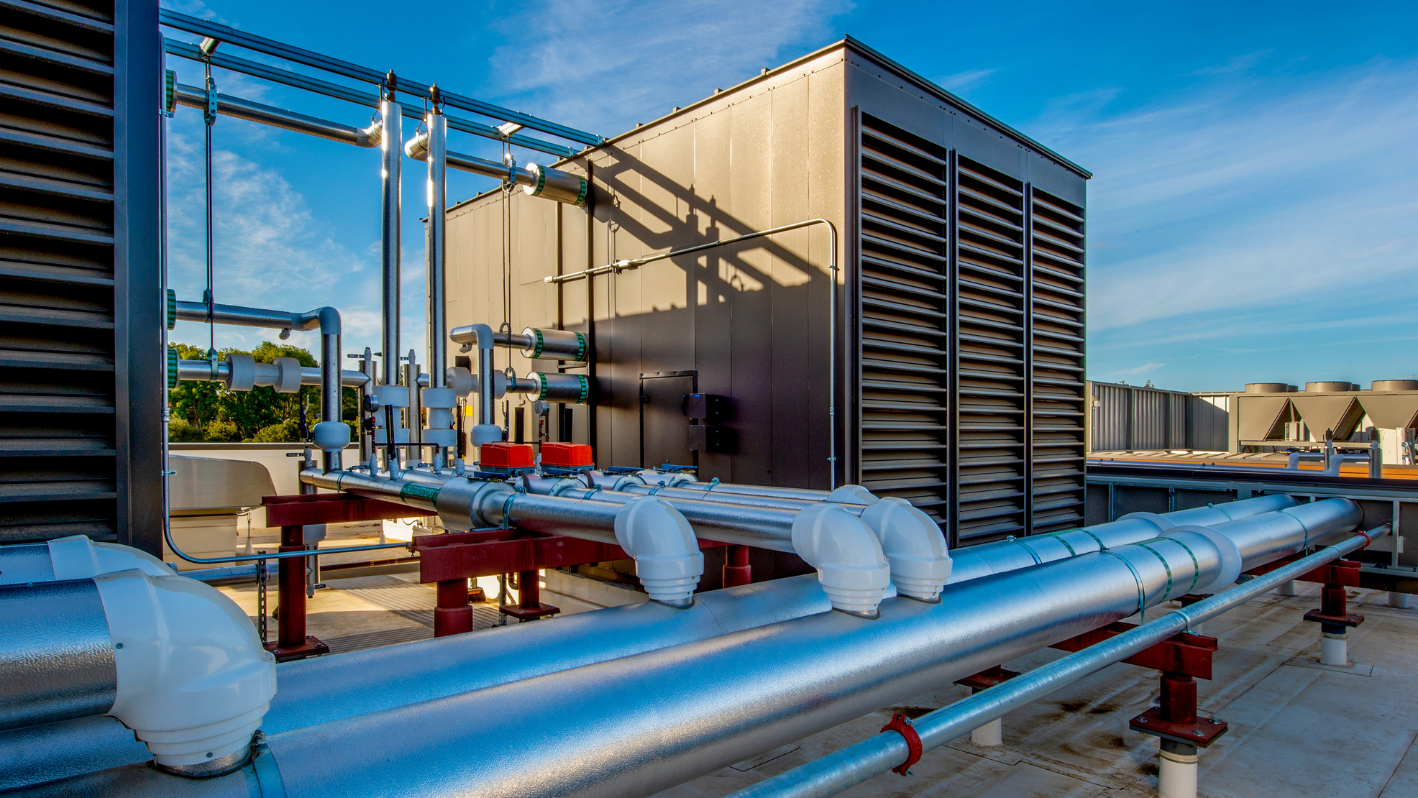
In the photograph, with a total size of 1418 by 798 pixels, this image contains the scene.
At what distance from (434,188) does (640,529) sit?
476 centimetres

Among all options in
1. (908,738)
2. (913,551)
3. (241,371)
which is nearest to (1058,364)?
(913,551)

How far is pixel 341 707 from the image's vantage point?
1.45m

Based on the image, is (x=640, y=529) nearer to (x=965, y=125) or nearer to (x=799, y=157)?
(x=799, y=157)

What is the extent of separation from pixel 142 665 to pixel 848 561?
1422mm

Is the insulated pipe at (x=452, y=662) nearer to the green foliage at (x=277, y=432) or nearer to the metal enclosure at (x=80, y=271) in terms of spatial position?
the metal enclosure at (x=80, y=271)

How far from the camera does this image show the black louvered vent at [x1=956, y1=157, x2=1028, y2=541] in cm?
586

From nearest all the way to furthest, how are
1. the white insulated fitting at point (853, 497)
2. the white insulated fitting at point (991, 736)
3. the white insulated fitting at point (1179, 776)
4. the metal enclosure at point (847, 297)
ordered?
the white insulated fitting at point (853, 497), the white insulated fitting at point (1179, 776), the white insulated fitting at point (991, 736), the metal enclosure at point (847, 297)

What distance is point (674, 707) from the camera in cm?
136

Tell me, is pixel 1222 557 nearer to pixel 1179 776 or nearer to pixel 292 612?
pixel 1179 776

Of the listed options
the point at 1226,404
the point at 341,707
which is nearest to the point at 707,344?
the point at 341,707

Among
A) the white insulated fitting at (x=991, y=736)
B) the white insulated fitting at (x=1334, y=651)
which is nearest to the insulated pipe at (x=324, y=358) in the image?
the white insulated fitting at (x=991, y=736)

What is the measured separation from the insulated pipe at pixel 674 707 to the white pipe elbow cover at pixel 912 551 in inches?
2.2

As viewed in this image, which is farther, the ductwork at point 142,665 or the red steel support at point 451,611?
the red steel support at point 451,611

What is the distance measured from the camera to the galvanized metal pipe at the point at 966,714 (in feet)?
4.51
